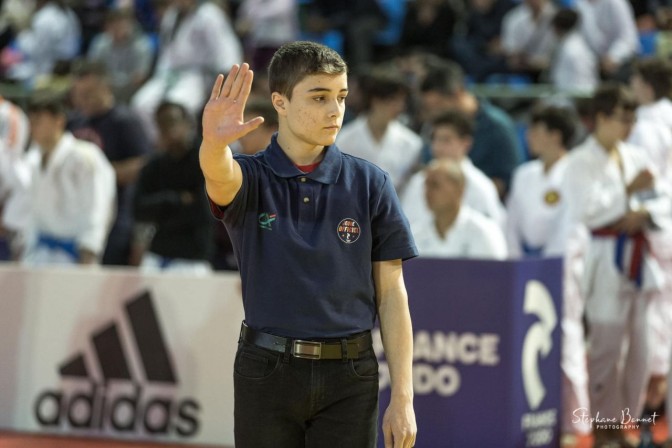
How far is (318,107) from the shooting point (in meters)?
3.38

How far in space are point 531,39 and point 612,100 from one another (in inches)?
169

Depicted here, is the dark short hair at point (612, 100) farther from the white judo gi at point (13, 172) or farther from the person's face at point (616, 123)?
the white judo gi at point (13, 172)

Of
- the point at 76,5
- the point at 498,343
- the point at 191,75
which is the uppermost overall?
the point at 76,5

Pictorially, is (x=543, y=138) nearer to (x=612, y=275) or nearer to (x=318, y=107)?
(x=612, y=275)

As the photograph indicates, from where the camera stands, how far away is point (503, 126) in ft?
28.5

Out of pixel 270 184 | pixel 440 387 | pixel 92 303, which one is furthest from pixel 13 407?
pixel 270 184

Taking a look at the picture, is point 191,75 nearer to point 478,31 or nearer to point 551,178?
point 478,31

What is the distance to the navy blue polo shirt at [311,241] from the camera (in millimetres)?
3396

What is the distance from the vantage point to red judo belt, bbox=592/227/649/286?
23.9 feet

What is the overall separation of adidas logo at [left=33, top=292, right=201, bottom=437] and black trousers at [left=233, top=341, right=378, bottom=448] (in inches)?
152

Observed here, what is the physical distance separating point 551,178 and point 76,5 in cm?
837

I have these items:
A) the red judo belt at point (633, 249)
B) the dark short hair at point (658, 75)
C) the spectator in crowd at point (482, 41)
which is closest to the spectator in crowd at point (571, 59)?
the spectator in crowd at point (482, 41)

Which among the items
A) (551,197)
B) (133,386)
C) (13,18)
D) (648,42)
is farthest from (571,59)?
(13,18)

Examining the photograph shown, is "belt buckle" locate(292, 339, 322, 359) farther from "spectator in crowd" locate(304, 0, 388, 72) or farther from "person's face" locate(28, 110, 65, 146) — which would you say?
"spectator in crowd" locate(304, 0, 388, 72)
